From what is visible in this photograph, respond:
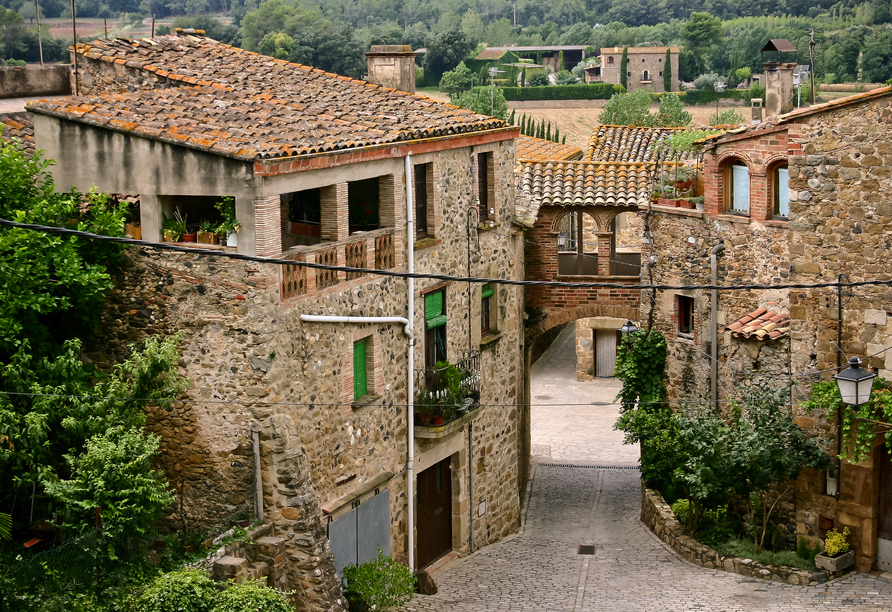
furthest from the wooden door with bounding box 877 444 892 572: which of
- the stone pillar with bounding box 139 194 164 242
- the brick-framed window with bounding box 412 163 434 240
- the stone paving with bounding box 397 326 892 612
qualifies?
the stone pillar with bounding box 139 194 164 242

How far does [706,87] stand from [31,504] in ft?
290

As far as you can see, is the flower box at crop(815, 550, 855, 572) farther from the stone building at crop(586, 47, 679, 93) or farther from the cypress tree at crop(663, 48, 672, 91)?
the stone building at crop(586, 47, 679, 93)

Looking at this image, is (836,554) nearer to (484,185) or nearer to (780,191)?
(780,191)

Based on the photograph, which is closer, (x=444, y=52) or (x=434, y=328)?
(x=434, y=328)

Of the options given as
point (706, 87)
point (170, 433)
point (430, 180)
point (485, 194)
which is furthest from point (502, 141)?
point (706, 87)

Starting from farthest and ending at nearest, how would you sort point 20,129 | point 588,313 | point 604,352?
point 604,352 → point 588,313 → point 20,129

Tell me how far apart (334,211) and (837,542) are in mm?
9458

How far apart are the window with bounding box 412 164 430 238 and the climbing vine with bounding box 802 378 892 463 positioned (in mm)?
6944

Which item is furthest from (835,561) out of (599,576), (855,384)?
(855,384)

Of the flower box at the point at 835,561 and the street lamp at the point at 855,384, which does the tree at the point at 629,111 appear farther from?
the street lamp at the point at 855,384

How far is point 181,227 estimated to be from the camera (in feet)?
51.1

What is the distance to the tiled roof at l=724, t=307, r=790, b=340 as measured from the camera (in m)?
19.6

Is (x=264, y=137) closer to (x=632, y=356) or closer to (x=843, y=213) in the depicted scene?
(x=843, y=213)

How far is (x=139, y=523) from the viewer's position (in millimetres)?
13938
